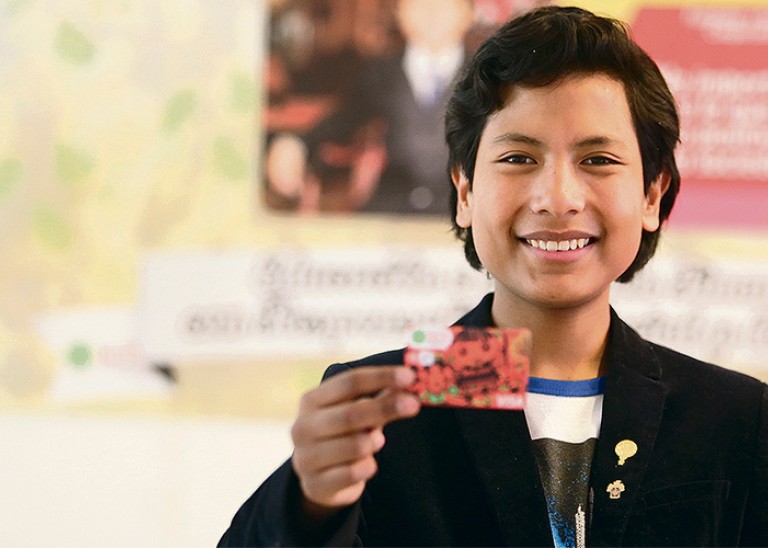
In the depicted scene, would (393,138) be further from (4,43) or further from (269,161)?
(4,43)

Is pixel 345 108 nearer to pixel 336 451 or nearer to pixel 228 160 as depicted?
pixel 228 160

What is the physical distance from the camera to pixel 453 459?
1.03m

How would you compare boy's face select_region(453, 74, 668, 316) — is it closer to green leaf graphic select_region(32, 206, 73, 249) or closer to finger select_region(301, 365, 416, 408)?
finger select_region(301, 365, 416, 408)

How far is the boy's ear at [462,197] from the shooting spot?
1.19m

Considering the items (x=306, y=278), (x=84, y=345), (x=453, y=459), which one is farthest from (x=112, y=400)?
(x=453, y=459)

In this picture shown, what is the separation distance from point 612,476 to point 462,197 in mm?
391

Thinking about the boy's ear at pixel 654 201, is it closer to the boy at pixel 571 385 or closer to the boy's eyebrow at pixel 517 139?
the boy at pixel 571 385

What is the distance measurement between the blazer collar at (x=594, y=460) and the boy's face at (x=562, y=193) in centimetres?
11

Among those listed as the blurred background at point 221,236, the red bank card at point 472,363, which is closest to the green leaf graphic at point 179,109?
the blurred background at point 221,236

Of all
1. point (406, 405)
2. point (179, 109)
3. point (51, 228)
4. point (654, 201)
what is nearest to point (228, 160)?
point (179, 109)

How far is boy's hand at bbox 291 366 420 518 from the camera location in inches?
32.3

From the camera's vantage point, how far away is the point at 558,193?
3.33 feet

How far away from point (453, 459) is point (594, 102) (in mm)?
412

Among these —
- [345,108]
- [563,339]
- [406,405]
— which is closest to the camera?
[406,405]
